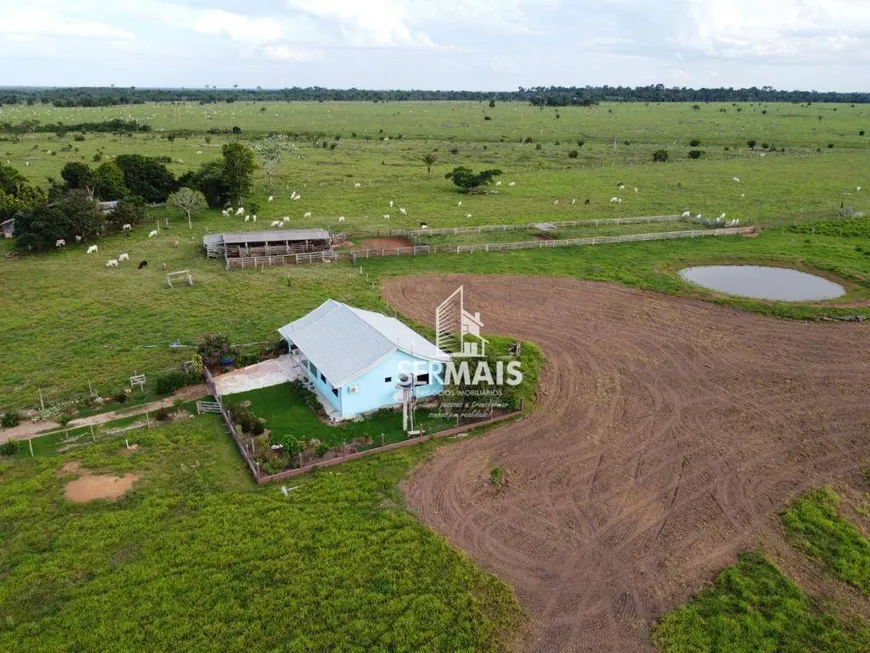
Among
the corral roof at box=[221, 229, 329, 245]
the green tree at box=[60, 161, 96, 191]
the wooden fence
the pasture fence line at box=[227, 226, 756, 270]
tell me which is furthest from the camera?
the green tree at box=[60, 161, 96, 191]

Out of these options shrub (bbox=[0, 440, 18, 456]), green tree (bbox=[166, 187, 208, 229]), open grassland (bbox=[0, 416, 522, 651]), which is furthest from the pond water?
green tree (bbox=[166, 187, 208, 229])

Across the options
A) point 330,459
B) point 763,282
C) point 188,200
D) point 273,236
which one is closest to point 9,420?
A: point 330,459

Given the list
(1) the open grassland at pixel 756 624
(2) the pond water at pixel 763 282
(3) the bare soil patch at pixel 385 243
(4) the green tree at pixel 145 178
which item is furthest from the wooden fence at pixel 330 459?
(4) the green tree at pixel 145 178

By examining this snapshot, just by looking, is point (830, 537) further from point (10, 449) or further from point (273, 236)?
point (273, 236)

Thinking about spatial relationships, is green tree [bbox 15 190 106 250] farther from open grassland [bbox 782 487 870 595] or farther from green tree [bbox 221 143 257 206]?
open grassland [bbox 782 487 870 595]

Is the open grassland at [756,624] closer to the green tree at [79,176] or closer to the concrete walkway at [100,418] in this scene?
the concrete walkway at [100,418]

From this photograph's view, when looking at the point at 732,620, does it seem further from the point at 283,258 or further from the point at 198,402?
the point at 283,258

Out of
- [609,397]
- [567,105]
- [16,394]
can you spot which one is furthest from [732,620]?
[567,105]
